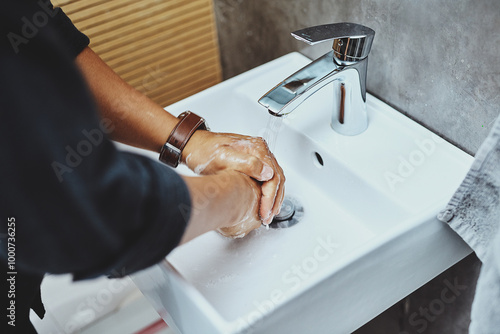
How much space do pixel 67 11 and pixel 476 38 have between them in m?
0.79

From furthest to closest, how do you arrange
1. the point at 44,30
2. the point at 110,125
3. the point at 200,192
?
the point at 110,125
the point at 200,192
the point at 44,30

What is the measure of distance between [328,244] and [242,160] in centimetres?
19

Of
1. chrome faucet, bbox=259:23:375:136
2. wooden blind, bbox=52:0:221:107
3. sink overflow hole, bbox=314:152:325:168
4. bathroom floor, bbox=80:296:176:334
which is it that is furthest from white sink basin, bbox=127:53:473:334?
bathroom floor, bbox=80:296:176:334

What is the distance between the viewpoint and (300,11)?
3.22 ft

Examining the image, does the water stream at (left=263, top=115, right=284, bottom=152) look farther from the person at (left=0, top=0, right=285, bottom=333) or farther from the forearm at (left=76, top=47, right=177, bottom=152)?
the person at (left=0, top=0, right=285, bottom=333)

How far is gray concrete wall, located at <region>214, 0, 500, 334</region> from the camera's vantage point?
71 cm

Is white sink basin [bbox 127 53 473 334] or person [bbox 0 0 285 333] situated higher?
person [bbox 0 0 285 333]

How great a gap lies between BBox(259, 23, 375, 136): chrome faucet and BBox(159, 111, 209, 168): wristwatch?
0.12 metres

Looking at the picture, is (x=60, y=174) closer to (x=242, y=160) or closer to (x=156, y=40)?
(x=242, y=160)

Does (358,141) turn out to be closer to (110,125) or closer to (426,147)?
(426,147)

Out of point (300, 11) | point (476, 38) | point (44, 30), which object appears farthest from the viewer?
point (300, 11)

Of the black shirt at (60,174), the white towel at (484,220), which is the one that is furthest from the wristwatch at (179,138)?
the white towel at (484,220)

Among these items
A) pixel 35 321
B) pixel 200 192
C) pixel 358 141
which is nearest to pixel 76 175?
pixel 200 192

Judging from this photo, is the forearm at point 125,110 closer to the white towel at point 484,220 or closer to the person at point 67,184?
the person at point 67,184
